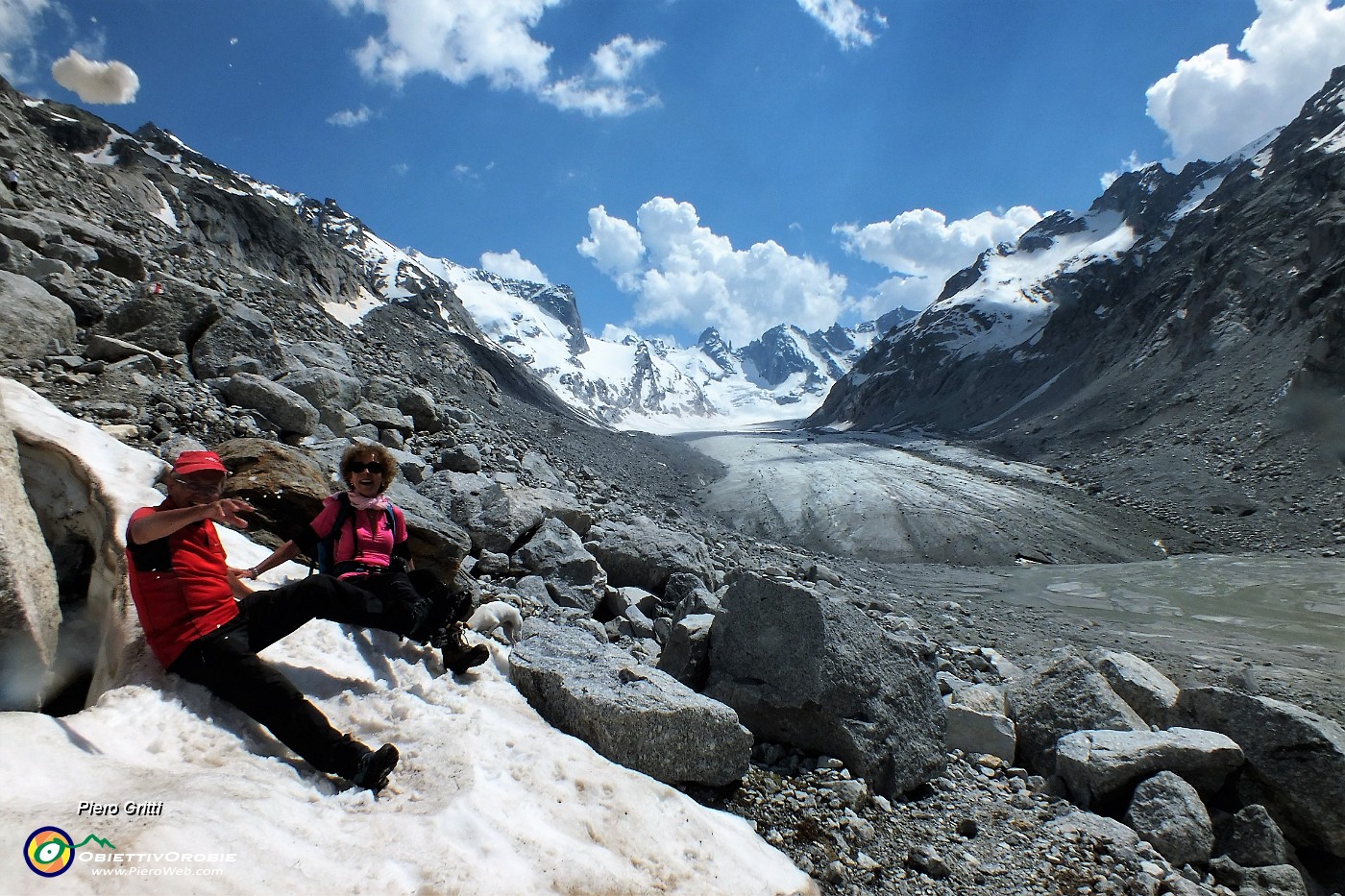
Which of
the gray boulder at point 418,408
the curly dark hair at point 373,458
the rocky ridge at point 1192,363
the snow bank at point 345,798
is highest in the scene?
the rocky ridge at point 1192,363

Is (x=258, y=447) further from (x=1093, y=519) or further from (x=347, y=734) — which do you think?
(x=1093, y=519)

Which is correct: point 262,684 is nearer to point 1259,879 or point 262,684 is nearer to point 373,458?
point 373,458

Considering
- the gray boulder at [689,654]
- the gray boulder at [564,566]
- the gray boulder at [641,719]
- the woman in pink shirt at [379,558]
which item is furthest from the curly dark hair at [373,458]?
the gray boulder at [564,566]

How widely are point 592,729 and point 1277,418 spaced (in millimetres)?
49425

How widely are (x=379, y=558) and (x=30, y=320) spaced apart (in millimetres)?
7751

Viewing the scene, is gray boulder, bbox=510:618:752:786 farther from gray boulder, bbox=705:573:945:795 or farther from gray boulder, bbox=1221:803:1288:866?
gray boulder, bbox=1221:803:1288:866

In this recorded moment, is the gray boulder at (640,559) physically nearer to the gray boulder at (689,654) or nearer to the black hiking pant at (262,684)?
the gray boulder at (689,654)

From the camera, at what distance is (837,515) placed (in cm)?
3114

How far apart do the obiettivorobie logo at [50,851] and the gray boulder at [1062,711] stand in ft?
21.4

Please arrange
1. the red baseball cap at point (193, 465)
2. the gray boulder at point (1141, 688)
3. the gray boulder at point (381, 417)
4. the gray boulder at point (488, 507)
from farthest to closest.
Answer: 1. the gray boulder at point (381, 417)
2. the gray boulder at point (488, 507)
3. the gray boulder at point (1141, 688)
4. the red baseball cap at point (193, 465)

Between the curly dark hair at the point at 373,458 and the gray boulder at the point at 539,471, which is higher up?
the gray boulder at the point at 539,471

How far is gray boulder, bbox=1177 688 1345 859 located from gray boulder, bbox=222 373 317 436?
41.0 ft

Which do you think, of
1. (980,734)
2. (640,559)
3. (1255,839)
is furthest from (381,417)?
(1255,839)

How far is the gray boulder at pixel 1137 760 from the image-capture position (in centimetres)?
480
